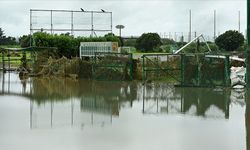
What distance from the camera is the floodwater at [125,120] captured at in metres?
11.0

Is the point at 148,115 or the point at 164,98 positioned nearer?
the point at 148,115

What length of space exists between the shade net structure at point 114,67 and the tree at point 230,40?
145 ft

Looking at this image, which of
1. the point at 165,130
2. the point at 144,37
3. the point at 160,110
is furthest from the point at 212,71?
the point at 144,37

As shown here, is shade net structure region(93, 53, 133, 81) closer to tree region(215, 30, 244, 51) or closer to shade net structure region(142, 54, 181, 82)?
shade net structure region(142, 54, 181, 82)

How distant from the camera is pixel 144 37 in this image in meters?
79.1

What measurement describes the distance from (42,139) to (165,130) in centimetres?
326

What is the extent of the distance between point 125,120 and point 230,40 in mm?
61558

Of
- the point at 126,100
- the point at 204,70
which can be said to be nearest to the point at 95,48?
the point at 204,70

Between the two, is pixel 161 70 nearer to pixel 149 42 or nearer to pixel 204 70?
pixel 204 70

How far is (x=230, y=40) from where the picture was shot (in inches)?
2896

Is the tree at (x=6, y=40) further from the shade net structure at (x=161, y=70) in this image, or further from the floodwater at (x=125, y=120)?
the floodwater at (x=125, y=120)

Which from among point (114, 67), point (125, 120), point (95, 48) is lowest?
point (125, 120)

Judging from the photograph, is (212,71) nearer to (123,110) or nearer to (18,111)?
(123,110)

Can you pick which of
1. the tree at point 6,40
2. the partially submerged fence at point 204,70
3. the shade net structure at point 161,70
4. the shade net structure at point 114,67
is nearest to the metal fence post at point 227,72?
the partially submerged fence at point 204,70
